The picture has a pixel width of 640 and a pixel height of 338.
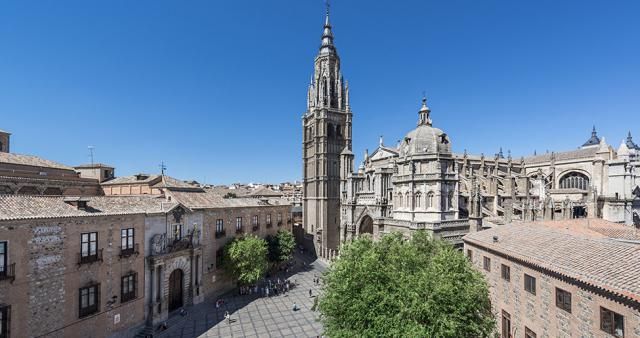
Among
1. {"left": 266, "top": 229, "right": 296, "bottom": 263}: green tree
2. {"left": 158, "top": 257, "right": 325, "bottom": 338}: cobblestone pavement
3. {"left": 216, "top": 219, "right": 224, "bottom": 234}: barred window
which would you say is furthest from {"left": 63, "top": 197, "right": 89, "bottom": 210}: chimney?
{"left": 266, "top": 229, "right": 296, "bottom": 263}: green tree

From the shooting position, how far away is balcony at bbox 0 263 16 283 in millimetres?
15926

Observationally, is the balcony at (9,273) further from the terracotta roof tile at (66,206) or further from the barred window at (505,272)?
the barred window at (505,272)

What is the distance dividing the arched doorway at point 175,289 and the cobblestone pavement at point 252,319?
1385 mm

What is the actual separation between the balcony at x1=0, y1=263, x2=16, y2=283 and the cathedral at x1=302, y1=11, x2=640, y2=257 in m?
28.8

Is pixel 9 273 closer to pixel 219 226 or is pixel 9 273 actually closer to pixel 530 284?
pixel 219 226

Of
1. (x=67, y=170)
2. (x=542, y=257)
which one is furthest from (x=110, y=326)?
(x=542, y=257)

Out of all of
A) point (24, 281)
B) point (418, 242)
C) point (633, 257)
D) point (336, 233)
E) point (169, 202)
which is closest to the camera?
point (633, 257)

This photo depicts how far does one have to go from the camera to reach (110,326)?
21219mm

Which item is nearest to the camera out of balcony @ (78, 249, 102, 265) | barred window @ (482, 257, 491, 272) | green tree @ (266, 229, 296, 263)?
barred window @ (482, 257, 491, 272)

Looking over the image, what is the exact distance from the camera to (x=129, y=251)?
22.9 meters

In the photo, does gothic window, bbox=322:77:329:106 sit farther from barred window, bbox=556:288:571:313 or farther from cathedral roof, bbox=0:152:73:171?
barred window, bbox=556:288:571:313

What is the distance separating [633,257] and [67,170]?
48347 millimetres

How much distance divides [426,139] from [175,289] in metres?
30.1

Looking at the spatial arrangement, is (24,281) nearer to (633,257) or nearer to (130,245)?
(130,245)
